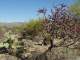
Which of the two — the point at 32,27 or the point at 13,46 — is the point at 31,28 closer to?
the point at 32,27

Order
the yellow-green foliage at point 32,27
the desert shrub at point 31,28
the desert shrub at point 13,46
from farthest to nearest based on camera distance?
the yellow-green foliage at point 32,27
the desert shrub at point 31,28
the desert shrub at point 13,46

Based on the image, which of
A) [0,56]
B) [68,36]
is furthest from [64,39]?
[0,56]

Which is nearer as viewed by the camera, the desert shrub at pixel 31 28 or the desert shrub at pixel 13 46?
the desert shrub at pixel 13 46

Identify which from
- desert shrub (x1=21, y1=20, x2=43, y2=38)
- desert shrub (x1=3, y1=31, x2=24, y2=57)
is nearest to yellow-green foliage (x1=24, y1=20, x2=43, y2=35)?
desert shrub (x1=21, y1=20, x2=43, y2=38)

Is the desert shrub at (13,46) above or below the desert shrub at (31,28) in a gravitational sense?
below

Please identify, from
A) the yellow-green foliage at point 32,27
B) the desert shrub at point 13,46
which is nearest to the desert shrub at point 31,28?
the yellow-green foliage at point 32,27

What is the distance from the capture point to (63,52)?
1048 cm

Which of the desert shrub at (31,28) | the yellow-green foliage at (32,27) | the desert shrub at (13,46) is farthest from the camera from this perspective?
the yellow-green foliage at (32,27)

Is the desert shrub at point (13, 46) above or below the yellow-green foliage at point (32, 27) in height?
below

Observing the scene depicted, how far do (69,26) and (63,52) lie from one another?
113 centimetres

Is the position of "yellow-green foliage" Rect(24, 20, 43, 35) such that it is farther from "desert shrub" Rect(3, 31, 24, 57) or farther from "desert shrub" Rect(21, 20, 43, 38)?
"desert shrub" Rect(3, 31, 24, 57)

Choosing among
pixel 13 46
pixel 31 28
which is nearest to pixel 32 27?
pixel 31 28

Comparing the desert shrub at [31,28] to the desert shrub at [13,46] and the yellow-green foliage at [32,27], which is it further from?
the desert shrub at [13,46]

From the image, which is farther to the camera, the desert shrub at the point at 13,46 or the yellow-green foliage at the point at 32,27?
the yellow-green foliage at the point at 32,27
